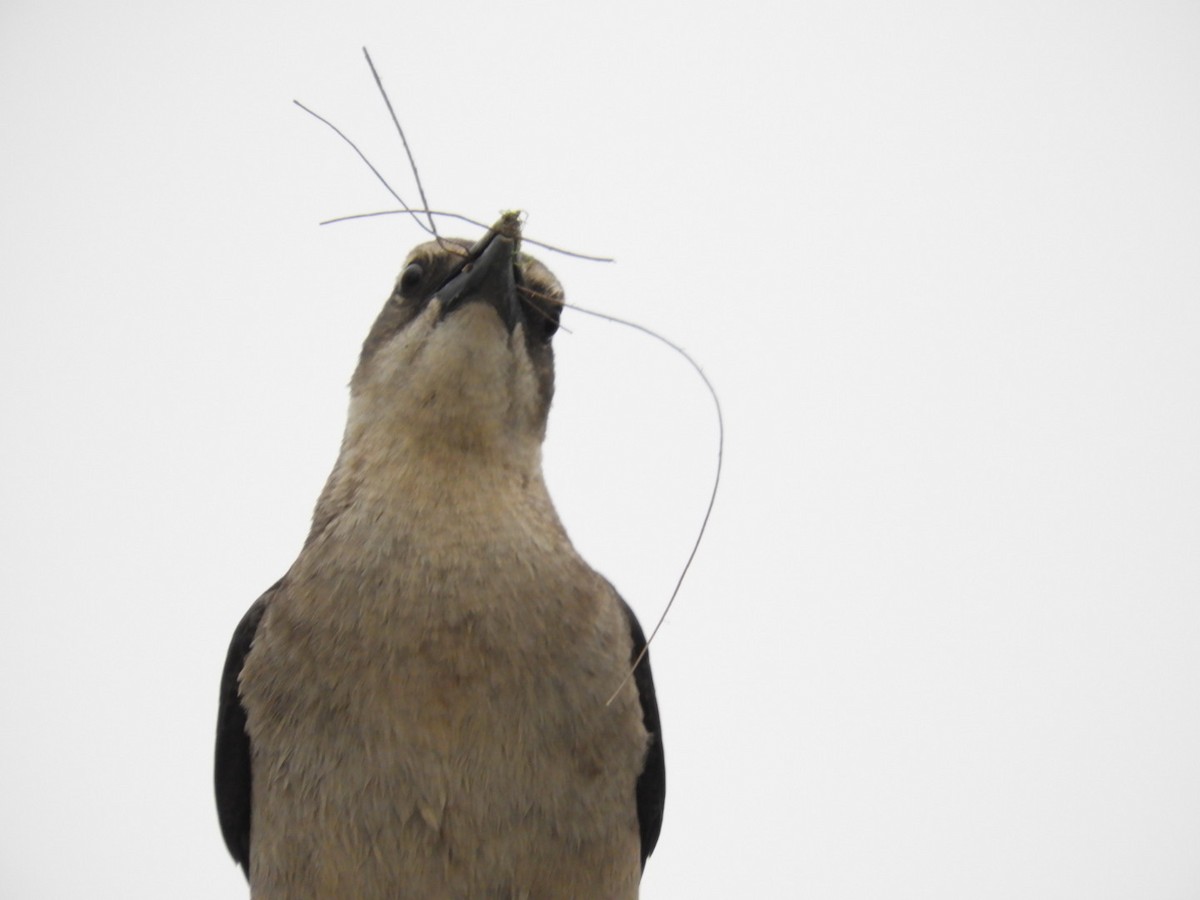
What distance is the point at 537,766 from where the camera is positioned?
295 cm

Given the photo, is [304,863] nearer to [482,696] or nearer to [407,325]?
[482,696]

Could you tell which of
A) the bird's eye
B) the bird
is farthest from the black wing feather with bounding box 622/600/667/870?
the bird's eye

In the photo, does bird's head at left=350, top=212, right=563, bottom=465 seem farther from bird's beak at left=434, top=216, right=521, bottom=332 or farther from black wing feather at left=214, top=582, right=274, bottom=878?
black wing feather at left=214, top=582, right=274, bottom=878

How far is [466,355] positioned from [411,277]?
18.2 inches

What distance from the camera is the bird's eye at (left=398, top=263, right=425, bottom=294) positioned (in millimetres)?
3508

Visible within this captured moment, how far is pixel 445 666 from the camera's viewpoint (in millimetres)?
2873

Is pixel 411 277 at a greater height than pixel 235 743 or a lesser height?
greater

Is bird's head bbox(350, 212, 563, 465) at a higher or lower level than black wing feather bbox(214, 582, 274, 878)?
higher

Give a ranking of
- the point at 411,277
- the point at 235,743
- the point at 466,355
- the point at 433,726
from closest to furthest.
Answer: the point at 433,726 < the point at 466,355 < the point at 235,743 < the point at 411,277

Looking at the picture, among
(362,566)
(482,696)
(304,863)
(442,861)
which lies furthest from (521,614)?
(304,863)

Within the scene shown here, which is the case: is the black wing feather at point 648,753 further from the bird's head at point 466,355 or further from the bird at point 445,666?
the bird's head at point 466,355

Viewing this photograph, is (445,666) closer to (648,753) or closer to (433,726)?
(433,726)

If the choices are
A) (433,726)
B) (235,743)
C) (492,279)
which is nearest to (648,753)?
(433,726)

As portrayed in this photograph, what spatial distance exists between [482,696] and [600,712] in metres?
0.39
